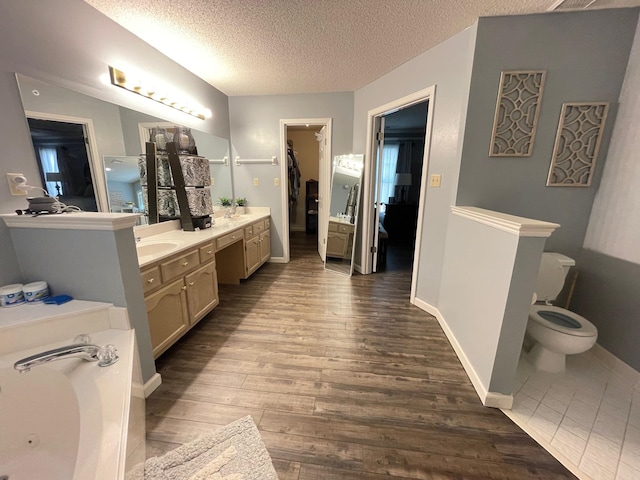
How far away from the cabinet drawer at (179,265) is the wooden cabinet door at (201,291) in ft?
0.25

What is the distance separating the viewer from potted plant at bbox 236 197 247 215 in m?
3.69

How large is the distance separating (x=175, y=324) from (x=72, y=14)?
6.86 feet

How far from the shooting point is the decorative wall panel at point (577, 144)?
5.99 ft

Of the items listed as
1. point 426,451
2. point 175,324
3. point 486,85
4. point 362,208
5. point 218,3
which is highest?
point 218,3

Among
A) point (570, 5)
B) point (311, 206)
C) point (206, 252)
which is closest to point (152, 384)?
point (206, 252)

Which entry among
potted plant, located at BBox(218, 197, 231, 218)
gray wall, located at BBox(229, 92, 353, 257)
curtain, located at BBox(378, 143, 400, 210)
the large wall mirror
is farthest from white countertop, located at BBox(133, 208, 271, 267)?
curtain, located at BBox(378, 143, 400, 210)

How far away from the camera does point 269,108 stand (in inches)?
135

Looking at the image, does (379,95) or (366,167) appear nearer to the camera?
(379,95)

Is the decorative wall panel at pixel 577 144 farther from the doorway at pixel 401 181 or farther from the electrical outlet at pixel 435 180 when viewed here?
the doorway at pixel 401 181

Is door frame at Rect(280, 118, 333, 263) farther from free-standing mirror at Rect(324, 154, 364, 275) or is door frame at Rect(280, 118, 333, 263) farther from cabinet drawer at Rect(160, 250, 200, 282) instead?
cabinet drawer at Rect(160, 250, 200, 282)

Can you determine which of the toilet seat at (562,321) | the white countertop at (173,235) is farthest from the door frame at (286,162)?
the toilet seat at (562,321)

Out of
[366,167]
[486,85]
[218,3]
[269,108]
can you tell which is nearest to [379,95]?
[366,167]

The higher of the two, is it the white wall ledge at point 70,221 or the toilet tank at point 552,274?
the white wall ledge at point 70,221

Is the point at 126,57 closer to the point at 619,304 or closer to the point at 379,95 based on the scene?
the point at 379,95
